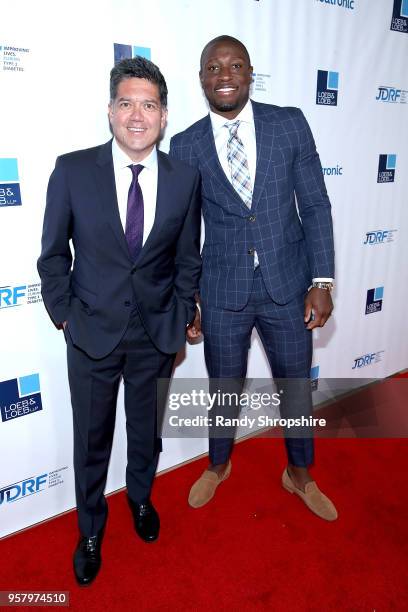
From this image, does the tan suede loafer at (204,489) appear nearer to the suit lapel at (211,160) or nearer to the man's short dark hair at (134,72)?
the suit lapel at (211,160)

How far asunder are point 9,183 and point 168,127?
0.89 m

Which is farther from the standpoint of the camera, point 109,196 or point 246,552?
point 246,552

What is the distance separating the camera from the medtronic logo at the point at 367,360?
4141 millimetres

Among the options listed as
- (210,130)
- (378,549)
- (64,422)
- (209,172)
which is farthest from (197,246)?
(378,549)

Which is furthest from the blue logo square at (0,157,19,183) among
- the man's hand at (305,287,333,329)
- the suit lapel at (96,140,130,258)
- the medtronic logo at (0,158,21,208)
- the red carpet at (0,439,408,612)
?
the red carpet at (0,439,408,612)

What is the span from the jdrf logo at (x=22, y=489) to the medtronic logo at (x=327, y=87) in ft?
9.22

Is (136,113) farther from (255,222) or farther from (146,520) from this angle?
(146,520)

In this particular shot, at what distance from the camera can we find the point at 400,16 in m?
3.54

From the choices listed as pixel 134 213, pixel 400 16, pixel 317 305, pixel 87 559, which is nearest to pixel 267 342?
pixel 317 305

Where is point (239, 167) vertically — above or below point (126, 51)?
below

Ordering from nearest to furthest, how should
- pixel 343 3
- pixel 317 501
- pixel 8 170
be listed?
1. pixel 8 170
2. pixel 317 501
3. pixel 343 3

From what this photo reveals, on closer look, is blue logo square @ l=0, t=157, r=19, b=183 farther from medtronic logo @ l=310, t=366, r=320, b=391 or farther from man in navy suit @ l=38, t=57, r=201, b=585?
medtronic logo @ l=310, t=366, r=320, b=391

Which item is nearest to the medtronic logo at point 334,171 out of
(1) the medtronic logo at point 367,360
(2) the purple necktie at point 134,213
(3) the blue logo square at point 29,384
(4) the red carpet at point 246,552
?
(1) the medtronic logo at point 367,360

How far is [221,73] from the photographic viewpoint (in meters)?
2.27
